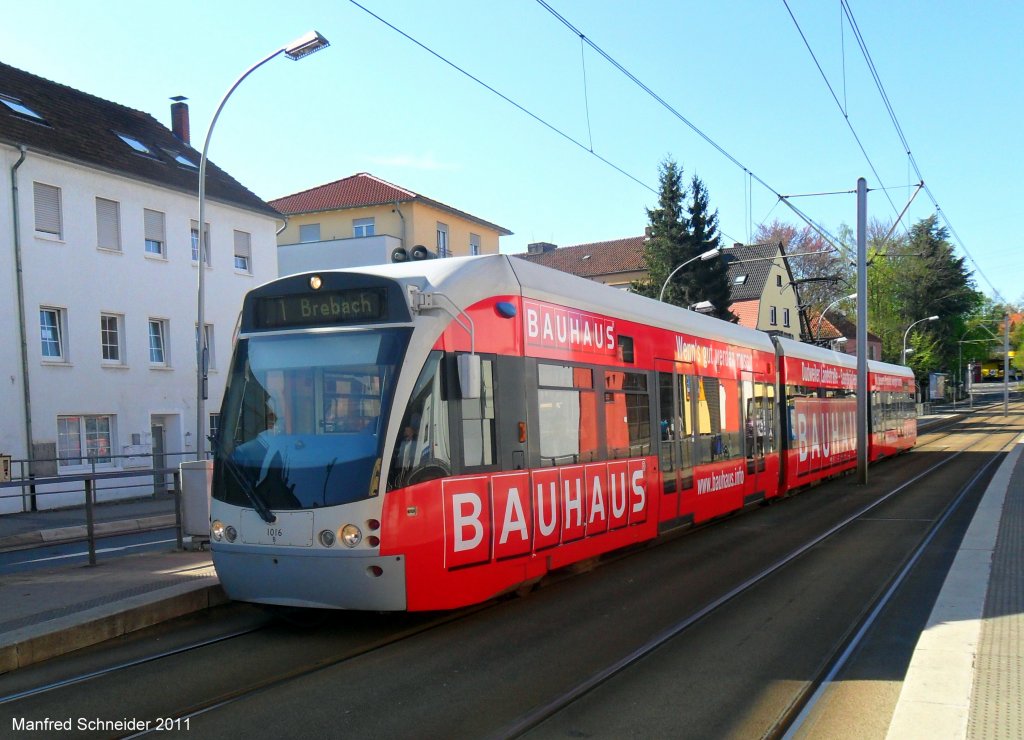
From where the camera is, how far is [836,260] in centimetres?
7456

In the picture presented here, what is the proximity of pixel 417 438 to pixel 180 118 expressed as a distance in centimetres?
3130

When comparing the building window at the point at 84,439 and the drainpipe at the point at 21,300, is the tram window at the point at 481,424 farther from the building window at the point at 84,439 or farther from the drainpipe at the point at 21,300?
the drainpipe at the point at 21,300

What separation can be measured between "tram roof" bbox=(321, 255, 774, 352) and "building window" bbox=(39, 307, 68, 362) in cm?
1822

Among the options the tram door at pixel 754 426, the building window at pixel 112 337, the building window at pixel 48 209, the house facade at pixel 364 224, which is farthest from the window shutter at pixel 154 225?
the tram door at pixel 754 426

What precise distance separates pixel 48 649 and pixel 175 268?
23407mm

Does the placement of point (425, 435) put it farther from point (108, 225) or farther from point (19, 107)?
point (19, 107)

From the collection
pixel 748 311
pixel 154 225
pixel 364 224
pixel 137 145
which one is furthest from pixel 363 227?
pixel 748 311

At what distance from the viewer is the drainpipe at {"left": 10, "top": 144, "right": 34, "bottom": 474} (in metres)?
23.3

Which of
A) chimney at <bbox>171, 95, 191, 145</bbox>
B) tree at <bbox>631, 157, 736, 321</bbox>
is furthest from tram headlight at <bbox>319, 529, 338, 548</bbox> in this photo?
tree at <bbox>631, 157, 736, 321</bbox>

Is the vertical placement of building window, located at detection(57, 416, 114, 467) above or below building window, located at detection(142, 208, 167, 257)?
below

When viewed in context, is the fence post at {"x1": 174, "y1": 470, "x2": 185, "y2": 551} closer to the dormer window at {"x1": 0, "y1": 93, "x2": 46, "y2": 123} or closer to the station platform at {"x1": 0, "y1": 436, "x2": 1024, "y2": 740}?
the station platform at {"x1": 0, "y1": 436, "x2": 1024, "y2": 740}

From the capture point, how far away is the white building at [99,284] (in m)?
23.4

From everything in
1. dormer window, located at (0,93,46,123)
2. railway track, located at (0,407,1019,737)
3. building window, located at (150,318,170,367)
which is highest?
dormer window, located at (0,93,46,123)

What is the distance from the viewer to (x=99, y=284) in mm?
25922
